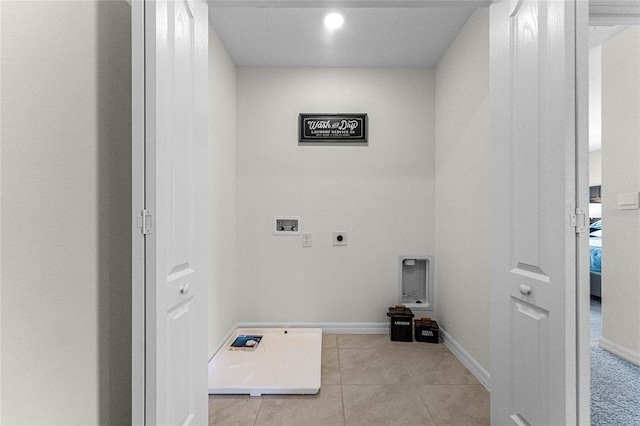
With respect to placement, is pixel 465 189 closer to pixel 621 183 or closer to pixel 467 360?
pixel 621 183

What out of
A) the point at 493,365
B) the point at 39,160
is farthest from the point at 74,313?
the point at 493,365

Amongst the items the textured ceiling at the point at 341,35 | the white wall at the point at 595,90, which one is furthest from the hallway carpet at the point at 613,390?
the textured ceiling at the point at 341,35

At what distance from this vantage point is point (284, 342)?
9.08ft

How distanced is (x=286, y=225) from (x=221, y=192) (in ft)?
2.35

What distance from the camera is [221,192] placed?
2705mm

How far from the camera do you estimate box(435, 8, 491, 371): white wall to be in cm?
218

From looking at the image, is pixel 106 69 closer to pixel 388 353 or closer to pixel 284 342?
pixel 284 342

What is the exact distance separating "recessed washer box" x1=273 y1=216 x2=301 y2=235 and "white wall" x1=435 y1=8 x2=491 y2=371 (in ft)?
4.37

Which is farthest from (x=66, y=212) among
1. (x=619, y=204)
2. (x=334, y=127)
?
(x=619, y=204)

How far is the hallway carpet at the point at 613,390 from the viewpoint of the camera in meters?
1.69

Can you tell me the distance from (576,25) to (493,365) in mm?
1366

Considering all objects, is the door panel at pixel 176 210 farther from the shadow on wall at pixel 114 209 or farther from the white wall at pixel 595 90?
the white wall at pixel 595 90

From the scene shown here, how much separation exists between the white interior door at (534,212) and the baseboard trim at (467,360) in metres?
0.70

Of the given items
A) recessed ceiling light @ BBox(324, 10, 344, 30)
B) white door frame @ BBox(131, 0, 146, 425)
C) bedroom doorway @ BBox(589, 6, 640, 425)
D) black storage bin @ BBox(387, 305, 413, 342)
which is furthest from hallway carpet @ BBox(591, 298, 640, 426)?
recessed ceiling light @ BBox(324, 10, 344, 30)
